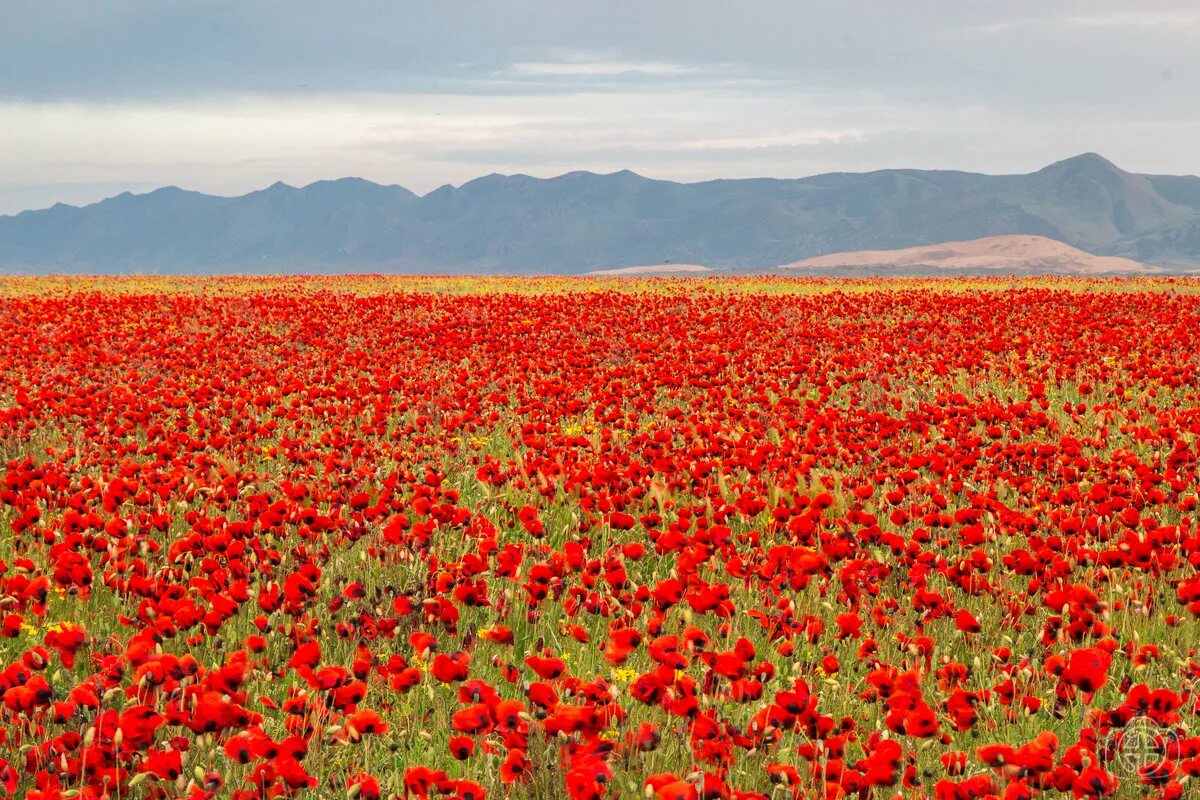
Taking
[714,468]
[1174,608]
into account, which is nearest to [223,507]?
[714,468]

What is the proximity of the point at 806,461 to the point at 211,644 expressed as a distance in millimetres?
4616

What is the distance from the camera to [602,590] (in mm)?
6152

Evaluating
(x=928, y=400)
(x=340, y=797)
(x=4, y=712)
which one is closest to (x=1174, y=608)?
(x=340, y=797)

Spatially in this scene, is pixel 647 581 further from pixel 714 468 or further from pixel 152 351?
pixel 152 351

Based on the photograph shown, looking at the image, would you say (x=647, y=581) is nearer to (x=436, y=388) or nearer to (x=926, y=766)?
(x=926, y=766)

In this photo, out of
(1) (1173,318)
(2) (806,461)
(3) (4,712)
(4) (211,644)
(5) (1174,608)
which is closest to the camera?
(3) (4,712)

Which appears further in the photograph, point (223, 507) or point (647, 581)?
point (223, 507)

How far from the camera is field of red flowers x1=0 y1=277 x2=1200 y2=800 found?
3721 mm

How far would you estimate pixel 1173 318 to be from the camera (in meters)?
20.2

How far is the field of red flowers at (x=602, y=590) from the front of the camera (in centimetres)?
372

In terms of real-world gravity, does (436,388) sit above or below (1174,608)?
above

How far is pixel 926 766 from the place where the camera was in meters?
4.29

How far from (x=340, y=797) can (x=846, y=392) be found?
10436 mm

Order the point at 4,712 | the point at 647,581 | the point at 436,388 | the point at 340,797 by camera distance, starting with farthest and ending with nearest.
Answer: the point at 436,388
the point at 647,581
the point at 4,712
the point at 340,797
